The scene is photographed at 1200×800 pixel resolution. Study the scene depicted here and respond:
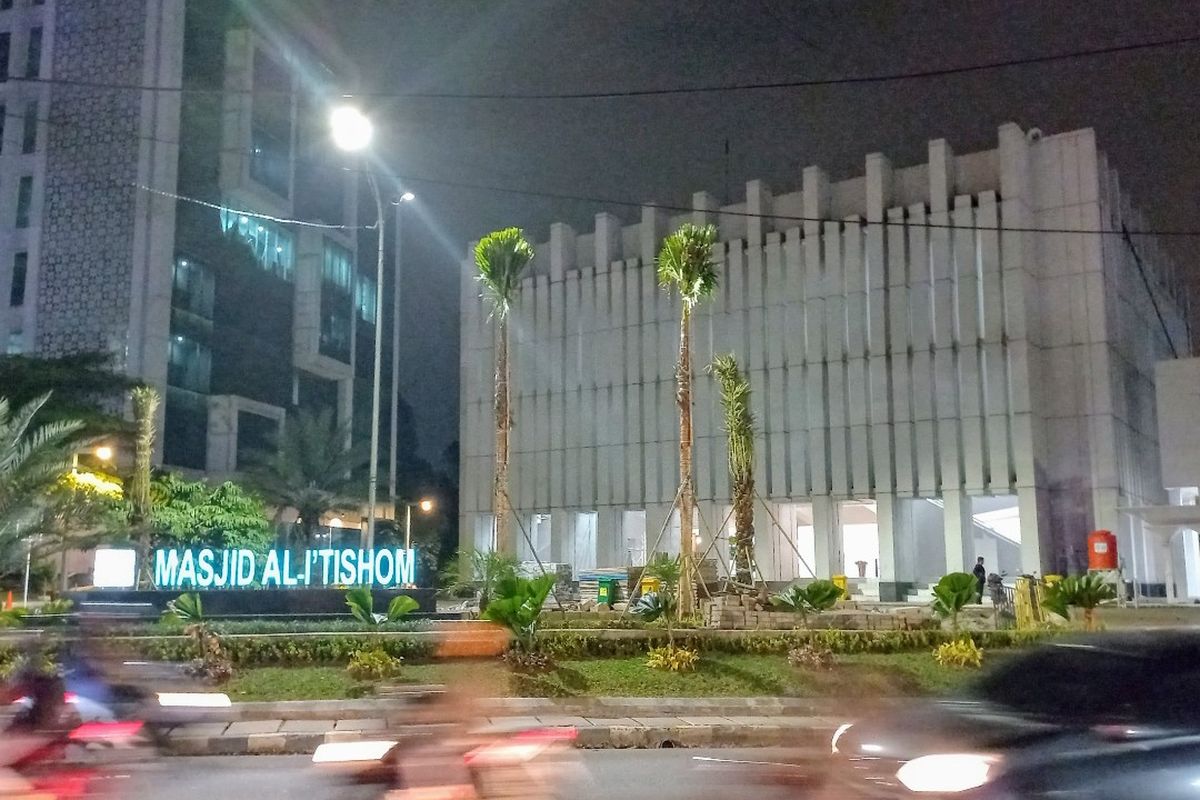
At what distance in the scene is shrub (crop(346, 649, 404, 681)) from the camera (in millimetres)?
15258

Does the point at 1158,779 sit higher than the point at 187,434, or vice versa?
the point at 187,434

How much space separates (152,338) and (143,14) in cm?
1523

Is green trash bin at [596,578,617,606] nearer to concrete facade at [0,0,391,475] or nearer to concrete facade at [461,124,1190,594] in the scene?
concrete facade at [461,124,1190,594]

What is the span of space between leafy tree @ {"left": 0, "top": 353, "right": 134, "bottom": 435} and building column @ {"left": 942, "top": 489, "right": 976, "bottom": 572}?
102ft

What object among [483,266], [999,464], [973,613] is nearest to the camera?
[973,613]

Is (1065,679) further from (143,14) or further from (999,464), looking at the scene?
(143,14)

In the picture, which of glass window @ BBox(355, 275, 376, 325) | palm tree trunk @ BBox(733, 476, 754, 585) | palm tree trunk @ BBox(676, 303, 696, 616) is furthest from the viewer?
glass window @ BBox(355, 275, 376, 325)

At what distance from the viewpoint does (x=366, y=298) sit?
71250 mm

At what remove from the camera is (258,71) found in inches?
2238

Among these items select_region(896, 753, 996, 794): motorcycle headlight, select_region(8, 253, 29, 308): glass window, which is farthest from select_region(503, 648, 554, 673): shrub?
select_region(8, 253, 29, 308): glass window

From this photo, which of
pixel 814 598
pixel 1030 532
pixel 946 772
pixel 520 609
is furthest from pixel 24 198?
pixel 946 772

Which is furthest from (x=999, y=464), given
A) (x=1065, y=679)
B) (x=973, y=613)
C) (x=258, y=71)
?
(x=258, y=71)

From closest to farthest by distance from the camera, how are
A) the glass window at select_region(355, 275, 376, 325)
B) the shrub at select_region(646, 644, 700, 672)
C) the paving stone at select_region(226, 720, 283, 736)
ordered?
the paving stone at select_region(226, 720, 283, 736) → the shrub at select_region(646, 644, 700, 672) → the glass window at select_region(355, 275, 376, 325)

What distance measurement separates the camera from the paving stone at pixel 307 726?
1263 centimetres
